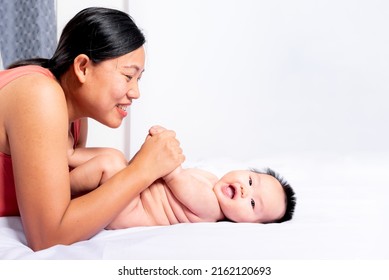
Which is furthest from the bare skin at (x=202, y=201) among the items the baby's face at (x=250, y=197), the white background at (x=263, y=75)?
the white background at (x=263, y=75)

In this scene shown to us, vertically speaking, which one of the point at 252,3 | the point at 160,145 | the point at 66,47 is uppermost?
the point at 252,3

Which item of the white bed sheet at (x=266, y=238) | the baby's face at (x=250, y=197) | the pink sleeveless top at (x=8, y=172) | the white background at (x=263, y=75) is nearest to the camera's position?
the white bed sheet at (x=266, y=238)

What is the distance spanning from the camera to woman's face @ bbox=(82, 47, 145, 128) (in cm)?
135

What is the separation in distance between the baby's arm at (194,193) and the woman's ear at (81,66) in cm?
35

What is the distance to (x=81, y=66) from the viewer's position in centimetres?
136

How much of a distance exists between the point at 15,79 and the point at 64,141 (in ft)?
0.70

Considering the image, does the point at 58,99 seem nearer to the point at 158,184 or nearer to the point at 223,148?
the point at 158,184

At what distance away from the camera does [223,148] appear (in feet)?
9.38

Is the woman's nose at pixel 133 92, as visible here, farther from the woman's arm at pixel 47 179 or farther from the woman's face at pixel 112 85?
the woman's arm at pixel 47 179

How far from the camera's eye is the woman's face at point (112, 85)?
4.44 ft

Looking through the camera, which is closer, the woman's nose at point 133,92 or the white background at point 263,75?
the woman's nose at point 133,92

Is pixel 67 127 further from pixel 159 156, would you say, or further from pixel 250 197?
pixel 250 197

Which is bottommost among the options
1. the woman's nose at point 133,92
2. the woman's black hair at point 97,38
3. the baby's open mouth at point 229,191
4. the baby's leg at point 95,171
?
the baby's open mouth at point 229,191

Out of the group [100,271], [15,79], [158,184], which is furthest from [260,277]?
[15,79]
